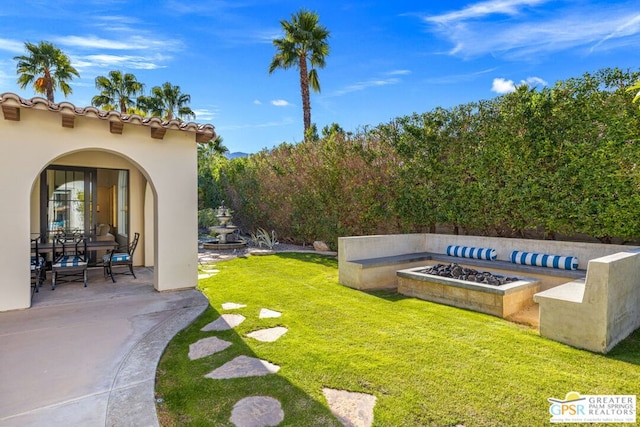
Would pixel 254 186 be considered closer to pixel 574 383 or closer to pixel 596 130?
pixel 596 130

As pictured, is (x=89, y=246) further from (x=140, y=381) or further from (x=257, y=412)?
(x=257, y=412)

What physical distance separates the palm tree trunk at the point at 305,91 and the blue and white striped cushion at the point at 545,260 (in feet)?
49.0

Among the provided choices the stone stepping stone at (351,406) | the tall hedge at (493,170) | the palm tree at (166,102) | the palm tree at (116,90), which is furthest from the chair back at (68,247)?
the palm tree at (166,102)

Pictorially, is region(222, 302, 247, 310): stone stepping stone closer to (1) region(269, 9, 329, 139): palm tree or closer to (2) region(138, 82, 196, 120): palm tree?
(1) region(269, 9, 329, 139): palm tree

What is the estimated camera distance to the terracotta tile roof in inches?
232

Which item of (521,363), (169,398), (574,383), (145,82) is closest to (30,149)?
(169,398)

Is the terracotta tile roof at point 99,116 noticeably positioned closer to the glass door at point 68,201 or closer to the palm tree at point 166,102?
the glass door at point 68,201

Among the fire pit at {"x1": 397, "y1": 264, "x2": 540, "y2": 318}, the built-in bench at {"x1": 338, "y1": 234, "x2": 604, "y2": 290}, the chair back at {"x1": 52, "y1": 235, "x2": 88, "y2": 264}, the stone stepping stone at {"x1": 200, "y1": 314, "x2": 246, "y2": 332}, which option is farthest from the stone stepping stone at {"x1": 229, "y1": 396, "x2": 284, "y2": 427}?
the chair back at {"x1": 52, "y1": 235, "x2": 88, "y2": 264}

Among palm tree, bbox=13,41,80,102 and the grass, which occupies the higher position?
palm tree, bbox=13,41,80,102

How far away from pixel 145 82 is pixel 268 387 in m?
30.3

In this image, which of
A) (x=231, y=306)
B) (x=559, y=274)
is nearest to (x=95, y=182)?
(x=231, y=306)

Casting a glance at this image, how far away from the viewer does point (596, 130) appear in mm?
7023

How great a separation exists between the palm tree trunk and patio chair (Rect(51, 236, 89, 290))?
14.0 metres

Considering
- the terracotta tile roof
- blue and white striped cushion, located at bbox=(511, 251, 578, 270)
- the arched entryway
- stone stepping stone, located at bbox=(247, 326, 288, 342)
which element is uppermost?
the terracotta tile roof
